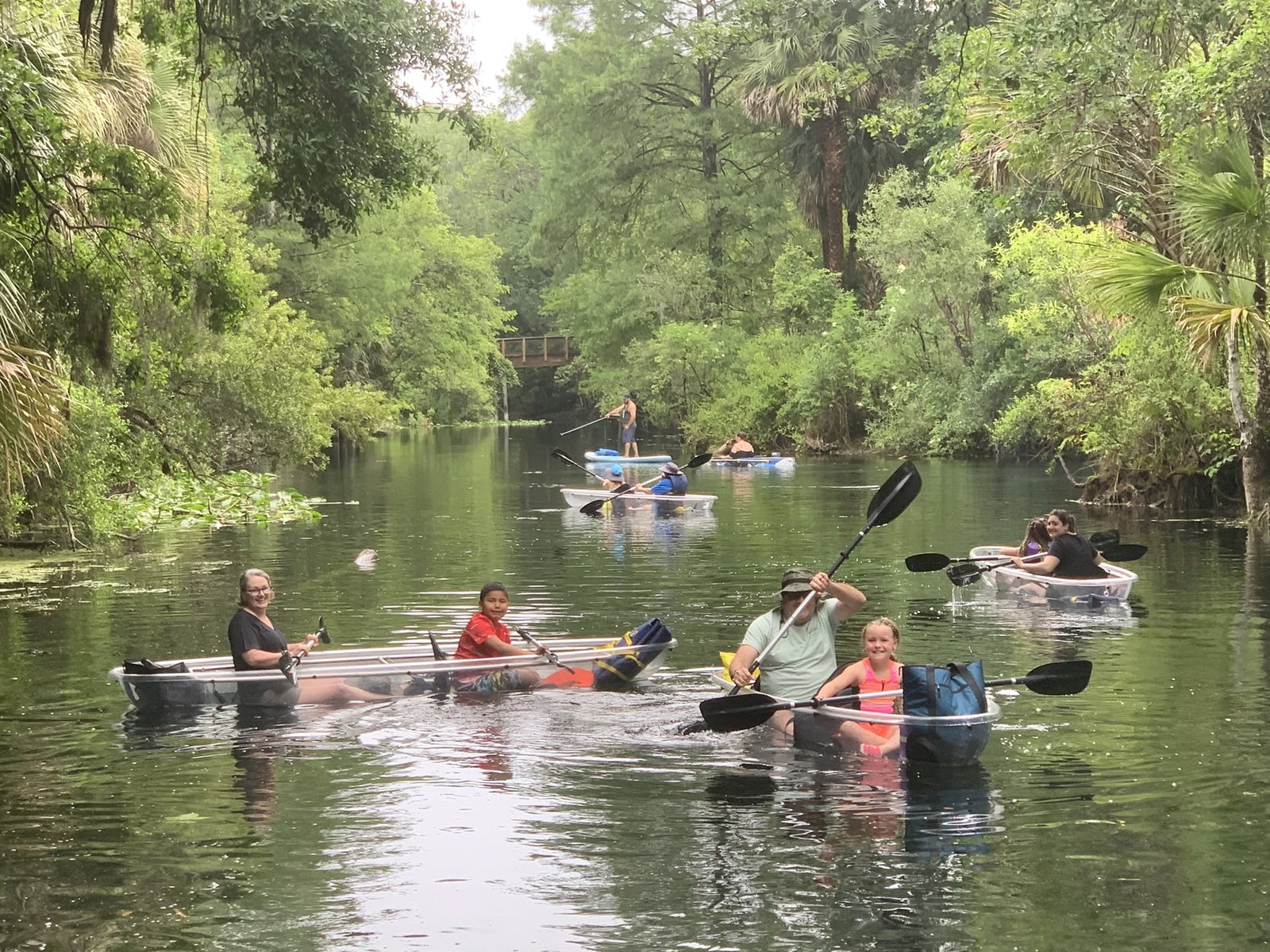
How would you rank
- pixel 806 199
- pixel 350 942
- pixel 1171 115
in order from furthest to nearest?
1. pixel 806 199
2. pixel 1171 115
3. pixel 350 942

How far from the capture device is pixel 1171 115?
72.6ft

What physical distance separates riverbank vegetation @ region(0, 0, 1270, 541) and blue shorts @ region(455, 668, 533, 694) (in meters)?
3.71

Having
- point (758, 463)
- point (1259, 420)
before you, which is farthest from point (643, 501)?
point (1259, 420)

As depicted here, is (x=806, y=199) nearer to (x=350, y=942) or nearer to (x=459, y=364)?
(x=459, y=364)

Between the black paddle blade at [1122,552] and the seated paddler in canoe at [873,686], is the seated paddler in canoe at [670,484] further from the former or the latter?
the seated paddler in canoe at [873,686]

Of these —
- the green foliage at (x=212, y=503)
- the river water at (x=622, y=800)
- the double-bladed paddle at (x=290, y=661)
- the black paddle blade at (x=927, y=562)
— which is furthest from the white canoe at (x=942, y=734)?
the green foliage at (x=212, y=503)

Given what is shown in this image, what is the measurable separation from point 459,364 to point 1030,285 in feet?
107

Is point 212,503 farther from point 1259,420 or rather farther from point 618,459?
point 1259,420

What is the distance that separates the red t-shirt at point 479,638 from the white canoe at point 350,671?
7.2 inches

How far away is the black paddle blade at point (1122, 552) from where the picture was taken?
785 inches

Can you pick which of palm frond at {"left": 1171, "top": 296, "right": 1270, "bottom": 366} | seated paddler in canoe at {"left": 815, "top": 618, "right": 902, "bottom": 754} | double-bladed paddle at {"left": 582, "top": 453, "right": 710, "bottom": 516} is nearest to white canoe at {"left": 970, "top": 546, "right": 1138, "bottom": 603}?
palm frond at {"left": 1171, "top": 296, "right": 1270, "bottom": 366}

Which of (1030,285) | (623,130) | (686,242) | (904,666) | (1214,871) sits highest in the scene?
(623,130)

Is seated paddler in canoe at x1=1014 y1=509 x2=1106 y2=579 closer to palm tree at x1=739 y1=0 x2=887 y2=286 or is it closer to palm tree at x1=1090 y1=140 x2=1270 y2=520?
palm tree at x1=1090 y1=140 x2=1270 y2=520

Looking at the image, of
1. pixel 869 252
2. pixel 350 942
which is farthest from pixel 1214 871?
pixel 869 252
